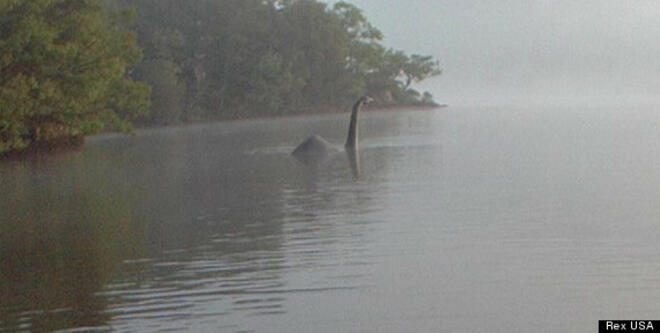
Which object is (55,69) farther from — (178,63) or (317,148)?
(178,63)

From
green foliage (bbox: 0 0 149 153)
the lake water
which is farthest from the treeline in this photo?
the lake water

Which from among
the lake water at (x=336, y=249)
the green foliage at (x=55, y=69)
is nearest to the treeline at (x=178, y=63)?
the green foliage at (x=55, y=69)

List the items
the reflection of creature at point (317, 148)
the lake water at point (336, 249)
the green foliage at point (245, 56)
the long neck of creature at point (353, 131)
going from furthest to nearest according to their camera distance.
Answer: the green foliage at point (245, 56)
the long neck of creature at point (353, 131)
the reflection of creature at point (317, 148)
the lake water at point (336, 249)

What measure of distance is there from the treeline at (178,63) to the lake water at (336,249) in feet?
20.7

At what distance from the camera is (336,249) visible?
1222cm

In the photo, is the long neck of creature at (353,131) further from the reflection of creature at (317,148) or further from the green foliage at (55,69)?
the green foliage at (55,69)

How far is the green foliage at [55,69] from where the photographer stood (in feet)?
95.2

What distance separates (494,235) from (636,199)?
15.5 feet

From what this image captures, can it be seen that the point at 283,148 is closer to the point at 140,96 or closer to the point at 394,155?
the point at 394,155

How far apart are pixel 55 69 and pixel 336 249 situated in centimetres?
2085

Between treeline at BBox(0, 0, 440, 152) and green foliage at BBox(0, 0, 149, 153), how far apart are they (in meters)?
0.04

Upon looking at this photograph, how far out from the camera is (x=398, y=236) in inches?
517

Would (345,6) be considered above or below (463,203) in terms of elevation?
above

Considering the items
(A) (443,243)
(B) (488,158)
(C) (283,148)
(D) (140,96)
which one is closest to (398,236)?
(A) (443,243)
